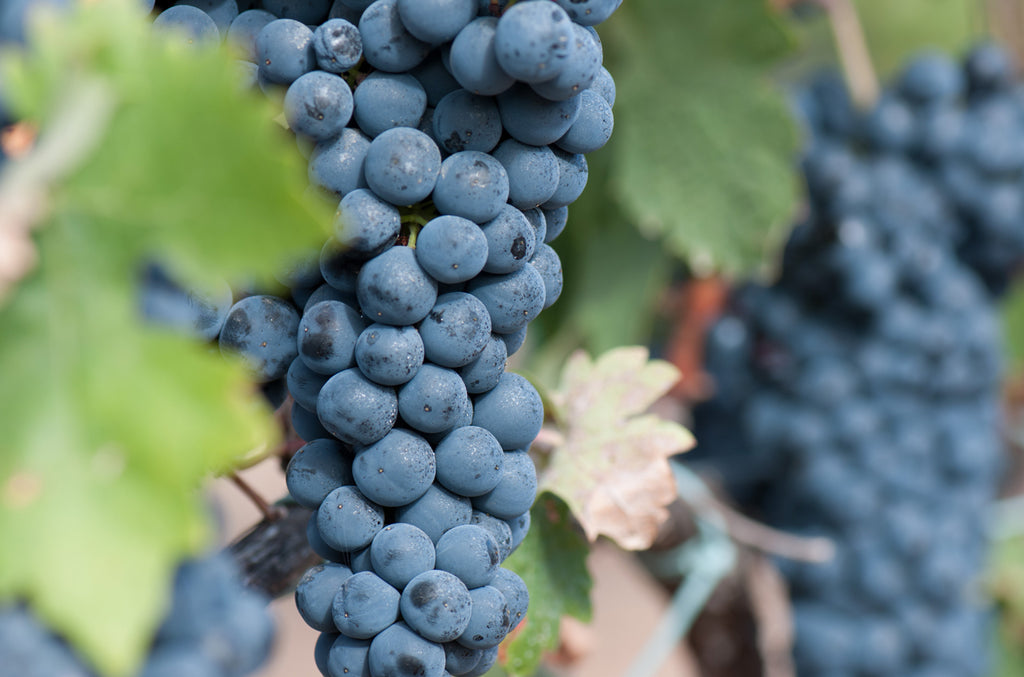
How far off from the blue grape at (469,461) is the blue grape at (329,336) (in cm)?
6

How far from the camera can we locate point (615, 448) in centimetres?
60

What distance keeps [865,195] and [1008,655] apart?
32.2 inches

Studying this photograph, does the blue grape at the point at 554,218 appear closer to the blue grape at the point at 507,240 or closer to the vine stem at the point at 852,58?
the blue grape at the point at 507,240

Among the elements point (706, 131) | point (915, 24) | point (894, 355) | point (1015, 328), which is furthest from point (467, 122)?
point (915, 24)

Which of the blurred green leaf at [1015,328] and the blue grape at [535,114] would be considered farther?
the blurred green leaf at [1015,328]

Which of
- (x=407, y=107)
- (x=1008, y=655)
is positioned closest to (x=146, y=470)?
(x=407, y=107)

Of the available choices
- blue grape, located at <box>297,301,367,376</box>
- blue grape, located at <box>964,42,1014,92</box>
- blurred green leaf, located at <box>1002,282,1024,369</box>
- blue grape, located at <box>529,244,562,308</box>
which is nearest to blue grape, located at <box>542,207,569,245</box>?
blue grape, located at <box>529,244,562,308</box>

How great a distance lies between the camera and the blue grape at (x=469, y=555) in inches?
16.1

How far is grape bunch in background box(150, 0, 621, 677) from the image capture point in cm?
40

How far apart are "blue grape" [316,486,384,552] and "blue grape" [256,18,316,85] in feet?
0.62

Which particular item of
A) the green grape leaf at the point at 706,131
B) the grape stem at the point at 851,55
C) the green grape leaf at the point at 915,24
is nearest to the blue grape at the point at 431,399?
the green grape leaf at the point at 706,131

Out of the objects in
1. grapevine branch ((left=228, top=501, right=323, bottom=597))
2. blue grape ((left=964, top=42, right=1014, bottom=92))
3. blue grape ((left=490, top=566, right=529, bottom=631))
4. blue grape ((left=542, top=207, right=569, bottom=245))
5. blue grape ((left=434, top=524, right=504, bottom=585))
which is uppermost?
blue grape ((left=964, top=42, right=1014, bottom=92))

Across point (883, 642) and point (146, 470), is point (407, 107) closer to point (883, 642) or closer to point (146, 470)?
point (146, 470)

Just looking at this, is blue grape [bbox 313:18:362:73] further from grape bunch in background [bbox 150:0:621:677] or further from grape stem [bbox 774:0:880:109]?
grape stem [bbox 774:0:880:109]
